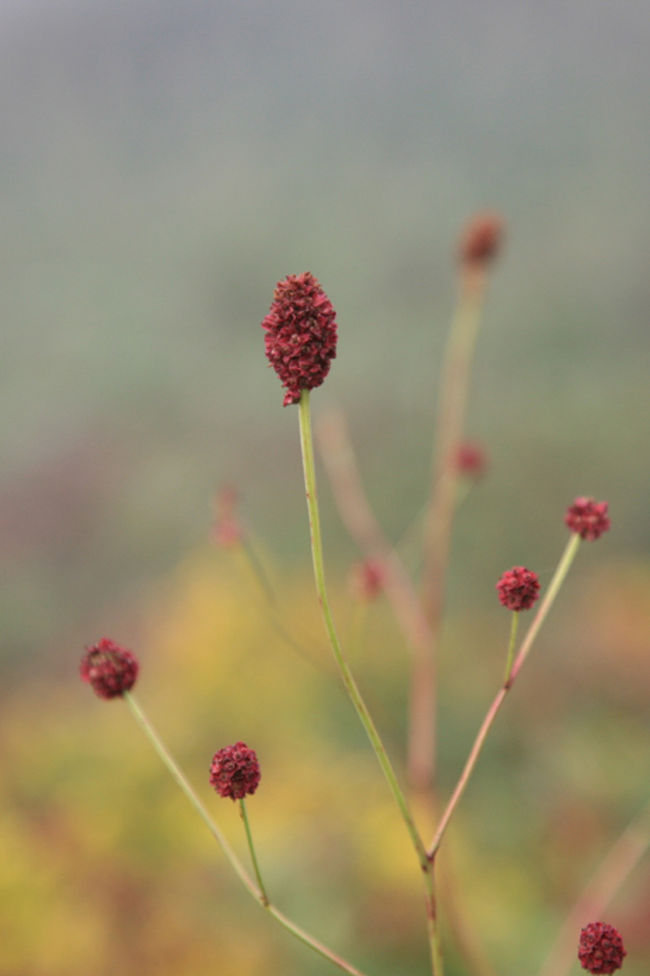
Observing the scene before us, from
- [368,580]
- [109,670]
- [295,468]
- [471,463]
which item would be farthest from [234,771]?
[295,468]

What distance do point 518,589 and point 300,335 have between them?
0.39 feet

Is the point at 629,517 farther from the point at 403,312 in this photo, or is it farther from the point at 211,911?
the point at 211,911

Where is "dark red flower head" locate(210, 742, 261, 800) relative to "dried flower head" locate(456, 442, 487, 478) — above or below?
below

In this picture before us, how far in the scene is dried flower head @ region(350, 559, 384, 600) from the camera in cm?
56

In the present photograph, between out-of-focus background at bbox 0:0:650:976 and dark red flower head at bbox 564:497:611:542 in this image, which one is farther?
out-of-focus background at bbox 0:0:650:976

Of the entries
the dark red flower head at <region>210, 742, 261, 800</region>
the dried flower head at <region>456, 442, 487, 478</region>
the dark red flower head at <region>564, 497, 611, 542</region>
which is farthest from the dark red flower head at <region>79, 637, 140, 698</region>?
the dried flower head at <region>456, 442, 487, 478</region>

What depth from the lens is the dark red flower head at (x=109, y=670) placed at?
0.35 metres

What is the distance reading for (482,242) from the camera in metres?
0.66

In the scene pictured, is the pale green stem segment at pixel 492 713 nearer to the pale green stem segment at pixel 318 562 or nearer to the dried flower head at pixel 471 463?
the pale green stem segment at pixel 318 562

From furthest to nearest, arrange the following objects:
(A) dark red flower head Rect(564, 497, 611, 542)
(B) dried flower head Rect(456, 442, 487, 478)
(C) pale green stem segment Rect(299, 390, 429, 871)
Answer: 1. (B) dried flower head Rect(456, 442, 487, 478)
2. (A) dark red flower head Rect(564, 497, 611, 542)
3. (C) pale green stem segment Rect(299, 390, 429, 871)

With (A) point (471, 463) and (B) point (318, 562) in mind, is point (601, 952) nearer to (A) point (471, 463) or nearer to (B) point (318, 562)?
(B) point (318, 562)

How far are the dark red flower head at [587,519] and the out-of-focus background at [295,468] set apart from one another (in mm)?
222

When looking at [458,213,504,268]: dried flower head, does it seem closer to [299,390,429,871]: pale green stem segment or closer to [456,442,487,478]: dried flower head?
[456,442,487,478]: dried flower head

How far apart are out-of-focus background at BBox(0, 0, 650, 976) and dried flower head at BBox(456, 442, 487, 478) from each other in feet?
0.59
